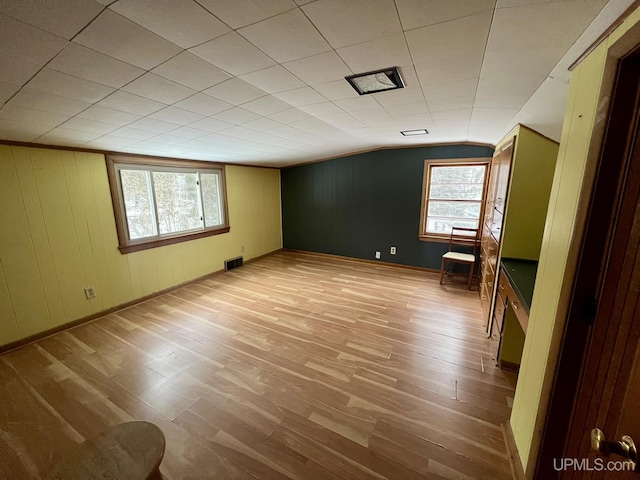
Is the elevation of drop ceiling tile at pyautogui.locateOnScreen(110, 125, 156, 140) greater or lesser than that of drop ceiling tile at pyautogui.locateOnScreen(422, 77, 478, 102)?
lesser

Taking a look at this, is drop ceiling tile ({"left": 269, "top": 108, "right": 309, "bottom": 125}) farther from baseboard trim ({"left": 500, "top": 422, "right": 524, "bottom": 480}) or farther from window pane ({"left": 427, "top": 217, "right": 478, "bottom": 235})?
window pane ({"left": 427, "top": 217, "right": 478, "bottom": 235})

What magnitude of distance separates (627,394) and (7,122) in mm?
3489

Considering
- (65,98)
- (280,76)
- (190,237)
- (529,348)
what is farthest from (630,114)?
(190,237)

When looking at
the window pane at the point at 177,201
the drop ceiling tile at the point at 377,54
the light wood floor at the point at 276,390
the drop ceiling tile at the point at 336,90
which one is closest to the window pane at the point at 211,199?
the window pane at the point at 177,201

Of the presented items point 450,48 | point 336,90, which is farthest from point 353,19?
point 336,90

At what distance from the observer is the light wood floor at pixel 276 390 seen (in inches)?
56.1

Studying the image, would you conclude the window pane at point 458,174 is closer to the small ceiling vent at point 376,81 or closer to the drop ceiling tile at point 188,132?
the small ceiling vent at point 376,81

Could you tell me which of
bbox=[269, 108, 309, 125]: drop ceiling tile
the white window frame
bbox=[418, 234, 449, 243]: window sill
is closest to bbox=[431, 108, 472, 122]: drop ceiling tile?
bbox=[269, 108, 309, 125]: drop ceiling tile

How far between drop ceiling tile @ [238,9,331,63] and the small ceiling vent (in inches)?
15.8

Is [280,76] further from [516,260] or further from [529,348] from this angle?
[516,260]

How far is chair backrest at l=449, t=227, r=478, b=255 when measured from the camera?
4020 millimetres

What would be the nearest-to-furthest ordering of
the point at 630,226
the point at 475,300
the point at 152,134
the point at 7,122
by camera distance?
the point at 630,226, the point at 7,122, the point at 152,134, the point at 475,300

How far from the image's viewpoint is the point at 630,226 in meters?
0.77

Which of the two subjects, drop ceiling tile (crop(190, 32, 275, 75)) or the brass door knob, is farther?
drop ceiling tile (crop(190, 32, 275, 75))
